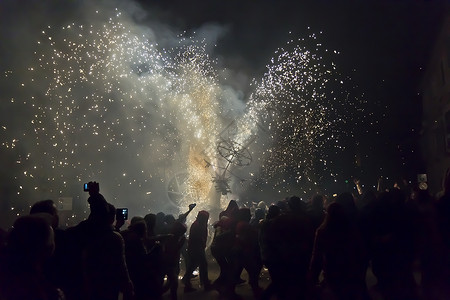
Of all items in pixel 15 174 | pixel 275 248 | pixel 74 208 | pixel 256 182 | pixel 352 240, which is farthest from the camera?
pixel 256 182

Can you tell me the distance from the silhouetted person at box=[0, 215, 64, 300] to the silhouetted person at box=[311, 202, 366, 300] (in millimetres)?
2933

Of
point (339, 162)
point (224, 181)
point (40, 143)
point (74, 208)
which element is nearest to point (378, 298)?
point (224, 181)

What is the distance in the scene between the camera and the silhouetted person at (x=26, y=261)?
381 cm

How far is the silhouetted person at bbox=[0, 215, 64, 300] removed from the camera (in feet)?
12.5

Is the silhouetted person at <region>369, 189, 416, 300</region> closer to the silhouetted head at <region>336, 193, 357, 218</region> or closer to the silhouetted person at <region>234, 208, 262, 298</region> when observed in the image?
the silhouetted head at <region>336, 193, 357, 218</region>

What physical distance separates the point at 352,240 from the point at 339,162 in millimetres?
26457

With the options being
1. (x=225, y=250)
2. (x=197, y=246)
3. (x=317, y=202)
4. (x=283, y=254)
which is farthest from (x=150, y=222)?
(x=317, y=202)

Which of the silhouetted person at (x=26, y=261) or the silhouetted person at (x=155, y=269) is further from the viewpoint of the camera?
the silhouetted person at (x=155, y=269)

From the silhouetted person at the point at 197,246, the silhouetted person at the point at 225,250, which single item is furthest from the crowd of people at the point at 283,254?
the silhouetted person at the point at 197,246

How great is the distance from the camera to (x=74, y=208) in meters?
24.9

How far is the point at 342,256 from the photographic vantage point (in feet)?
15.3

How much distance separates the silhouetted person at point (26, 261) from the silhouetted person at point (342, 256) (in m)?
2.93

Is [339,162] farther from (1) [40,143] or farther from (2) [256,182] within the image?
(1) [40,143]

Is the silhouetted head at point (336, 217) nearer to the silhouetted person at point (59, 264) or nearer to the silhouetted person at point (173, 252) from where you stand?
the silhouetted person at point (173, 252)
